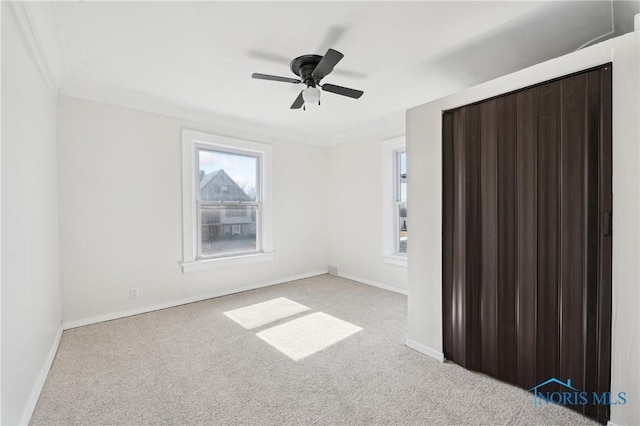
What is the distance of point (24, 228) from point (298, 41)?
7.14ft

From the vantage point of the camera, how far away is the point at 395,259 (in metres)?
4.07

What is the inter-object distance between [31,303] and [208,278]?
2.04m

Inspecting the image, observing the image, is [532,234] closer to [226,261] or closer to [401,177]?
[401,177]

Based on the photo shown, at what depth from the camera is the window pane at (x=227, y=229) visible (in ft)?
12.6

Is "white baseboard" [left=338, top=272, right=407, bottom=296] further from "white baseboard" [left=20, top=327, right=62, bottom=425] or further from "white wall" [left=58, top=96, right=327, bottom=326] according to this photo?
"white baseboard" [left=20, top=327, right=62, bottom=425]

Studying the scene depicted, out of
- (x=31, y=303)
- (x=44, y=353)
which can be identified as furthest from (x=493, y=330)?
(x=44, y=353)

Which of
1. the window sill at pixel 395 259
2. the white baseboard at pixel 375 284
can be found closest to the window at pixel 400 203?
the window sill at pixel 395 259

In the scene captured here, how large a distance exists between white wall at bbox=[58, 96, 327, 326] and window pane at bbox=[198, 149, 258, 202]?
0.32 m

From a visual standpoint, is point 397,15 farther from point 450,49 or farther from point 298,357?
point 298,357

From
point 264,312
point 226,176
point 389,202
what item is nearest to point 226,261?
point 264,312

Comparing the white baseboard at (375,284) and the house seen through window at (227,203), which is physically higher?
the house seen through window at (227,203)

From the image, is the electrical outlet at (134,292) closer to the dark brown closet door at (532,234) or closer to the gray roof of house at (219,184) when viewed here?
the gray roof of house at (219,184)

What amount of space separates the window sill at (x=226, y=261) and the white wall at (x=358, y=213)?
126 cm

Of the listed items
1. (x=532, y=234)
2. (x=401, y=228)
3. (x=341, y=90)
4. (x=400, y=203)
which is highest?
(x=341, y=90)
